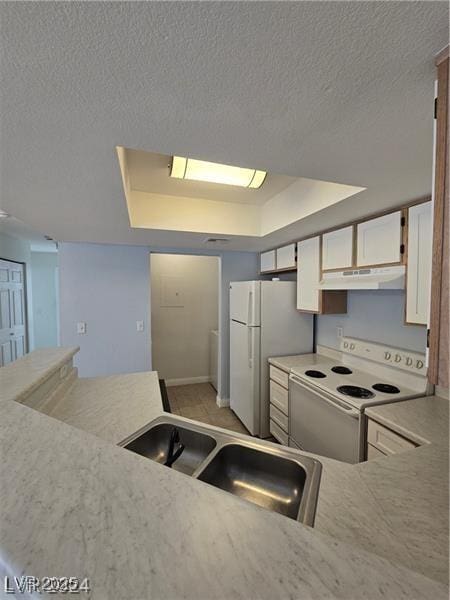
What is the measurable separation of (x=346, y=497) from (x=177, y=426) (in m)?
0.80

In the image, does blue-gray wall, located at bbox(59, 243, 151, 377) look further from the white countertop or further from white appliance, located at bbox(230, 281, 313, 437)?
the white countertop

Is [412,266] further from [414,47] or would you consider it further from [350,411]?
[414,47]

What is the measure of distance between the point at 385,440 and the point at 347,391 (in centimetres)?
40

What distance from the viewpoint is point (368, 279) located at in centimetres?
181

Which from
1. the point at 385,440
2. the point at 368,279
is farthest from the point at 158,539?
the point at 368,279

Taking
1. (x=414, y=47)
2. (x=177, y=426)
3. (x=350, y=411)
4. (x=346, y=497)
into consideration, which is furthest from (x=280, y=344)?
(x=414, y=47)

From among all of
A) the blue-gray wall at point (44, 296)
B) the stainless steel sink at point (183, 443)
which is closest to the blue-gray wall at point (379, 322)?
the stainless steel sink at point (183, 443)

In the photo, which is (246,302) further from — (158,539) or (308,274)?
(158,539)

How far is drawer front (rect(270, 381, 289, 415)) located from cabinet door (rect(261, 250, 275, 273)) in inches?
55.7

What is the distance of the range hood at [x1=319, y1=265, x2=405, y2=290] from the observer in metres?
1.64

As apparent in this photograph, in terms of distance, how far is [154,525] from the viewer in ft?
1.37

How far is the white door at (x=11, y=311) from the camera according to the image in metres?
3.54

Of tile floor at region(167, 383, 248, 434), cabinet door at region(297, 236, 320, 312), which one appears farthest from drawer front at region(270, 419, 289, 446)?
cabinet door at region(297, 236, 320, 312)

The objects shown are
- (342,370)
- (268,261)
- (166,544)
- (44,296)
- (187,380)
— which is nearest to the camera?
(166,544)
